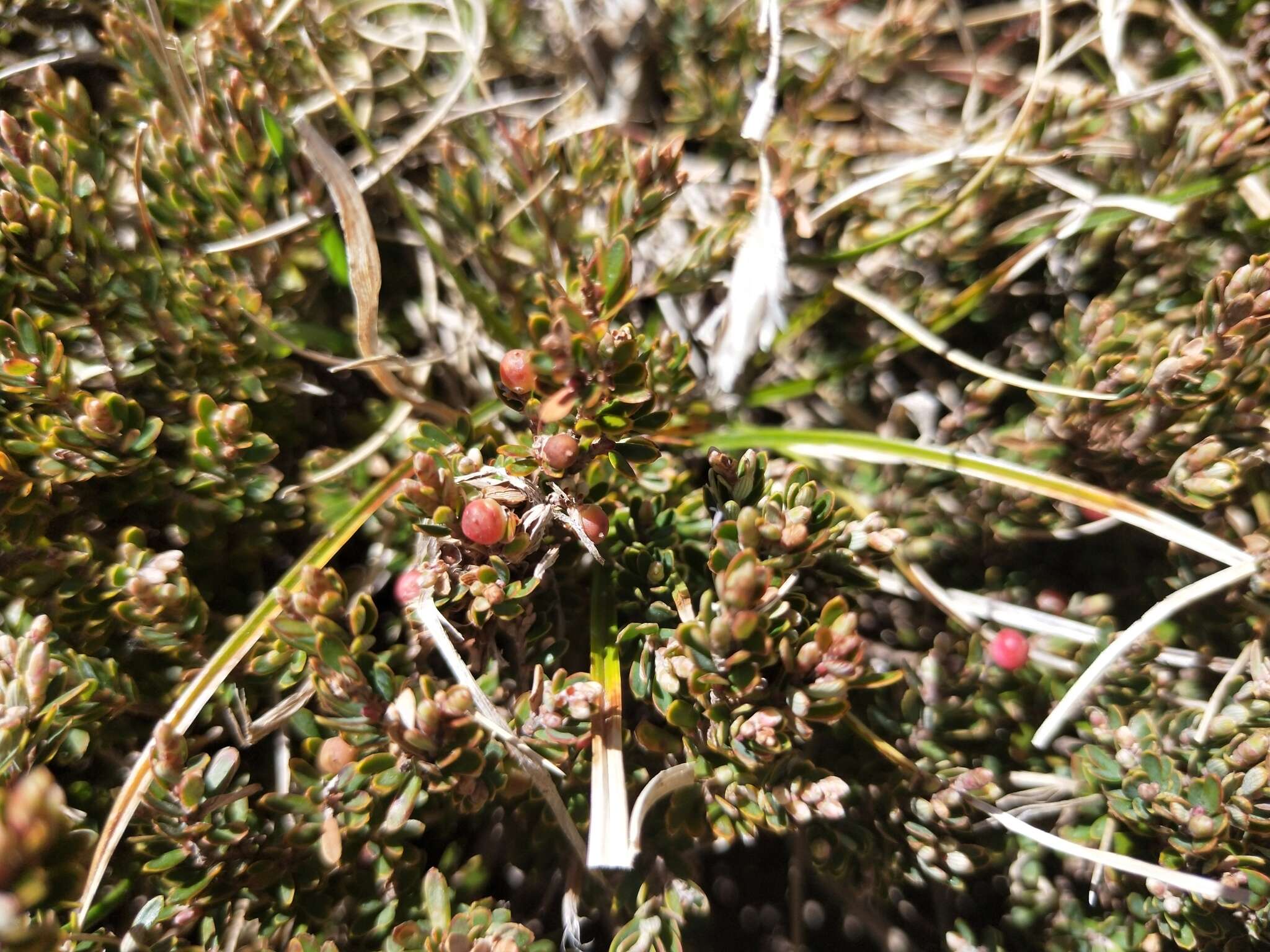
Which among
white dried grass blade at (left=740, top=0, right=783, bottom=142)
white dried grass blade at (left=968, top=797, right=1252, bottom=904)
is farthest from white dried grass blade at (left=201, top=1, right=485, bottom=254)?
white dried grass blade at (left=968, top=797, right=1252, bottom=904)

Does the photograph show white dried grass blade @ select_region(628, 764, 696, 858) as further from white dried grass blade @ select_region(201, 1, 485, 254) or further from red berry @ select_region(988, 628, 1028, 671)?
white dried grass blade @ select_region(201, 1, 485, 254)

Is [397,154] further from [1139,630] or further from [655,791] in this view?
[1139,630]

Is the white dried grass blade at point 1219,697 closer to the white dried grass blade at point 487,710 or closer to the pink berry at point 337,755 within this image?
the white dried grass blade at point 487,710

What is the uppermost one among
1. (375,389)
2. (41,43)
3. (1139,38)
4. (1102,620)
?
(41,43)

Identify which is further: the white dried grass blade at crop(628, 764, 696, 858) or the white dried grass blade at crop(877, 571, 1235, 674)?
the white dried grass blade at crop(877, 571, 1235, 674)

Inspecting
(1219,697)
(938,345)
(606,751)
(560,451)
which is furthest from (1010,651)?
(560,451)

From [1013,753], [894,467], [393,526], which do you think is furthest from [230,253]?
[1013,753]

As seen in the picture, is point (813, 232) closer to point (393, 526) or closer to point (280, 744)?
point (393, 526)
